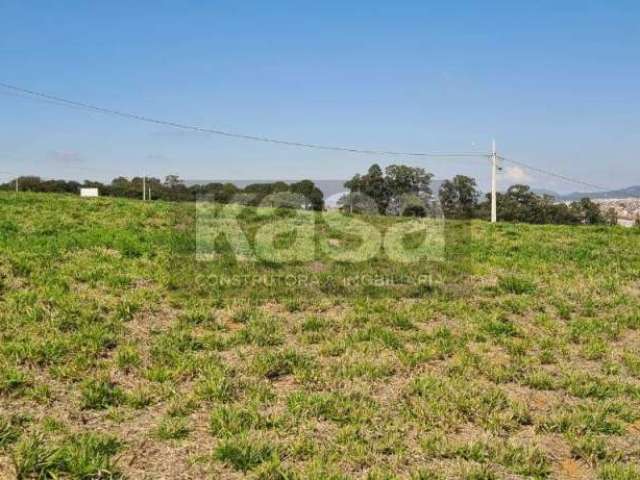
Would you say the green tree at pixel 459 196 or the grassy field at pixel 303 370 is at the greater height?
the green tree at pixel 459 196

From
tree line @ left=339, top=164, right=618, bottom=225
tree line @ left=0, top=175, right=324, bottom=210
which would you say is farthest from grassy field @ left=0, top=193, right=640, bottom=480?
tree line @ left=339, top=164, right=618, bottom=225

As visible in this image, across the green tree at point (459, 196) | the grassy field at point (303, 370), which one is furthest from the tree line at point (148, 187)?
the grassy field at point (303, 370)

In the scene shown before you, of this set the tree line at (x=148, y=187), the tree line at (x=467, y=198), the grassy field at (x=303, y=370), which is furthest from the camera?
the tree line at (x=467, y=198)

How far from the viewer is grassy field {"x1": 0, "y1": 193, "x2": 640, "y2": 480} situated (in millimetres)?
5895

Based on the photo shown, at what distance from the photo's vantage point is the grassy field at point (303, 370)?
589 centimetres

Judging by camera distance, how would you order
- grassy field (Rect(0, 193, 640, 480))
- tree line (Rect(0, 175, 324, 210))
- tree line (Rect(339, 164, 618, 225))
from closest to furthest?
grassy field (Rect(0, 193, 640, 480)) < tree line (Rect(0, 175, 324, 210)) < tree line (Rect(339, 164, 618, 225))

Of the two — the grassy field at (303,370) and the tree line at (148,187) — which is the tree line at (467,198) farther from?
the grassy field at (303,370)

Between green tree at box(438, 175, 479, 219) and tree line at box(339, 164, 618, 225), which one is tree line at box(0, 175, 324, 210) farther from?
green tree at box(438, 175, 479, 219)

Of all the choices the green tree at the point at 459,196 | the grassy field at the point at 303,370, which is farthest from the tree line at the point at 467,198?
the grassy field at the point at 303,370

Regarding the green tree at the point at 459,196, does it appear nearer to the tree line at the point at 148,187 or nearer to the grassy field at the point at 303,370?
the tree line at the point at 148,187

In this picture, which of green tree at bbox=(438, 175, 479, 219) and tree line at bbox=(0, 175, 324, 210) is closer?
tree line at bbox=(0, 175, 324, 210)

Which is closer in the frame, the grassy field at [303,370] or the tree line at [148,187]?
the grassy field at [303,370]

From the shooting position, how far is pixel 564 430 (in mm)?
6734

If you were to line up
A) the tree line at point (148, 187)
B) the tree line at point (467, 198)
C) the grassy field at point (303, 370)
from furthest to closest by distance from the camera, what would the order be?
1. the tree line at point (467, 198)
2. the tree line at point (148, 187)
3. the grassy field at point (303, 370)
